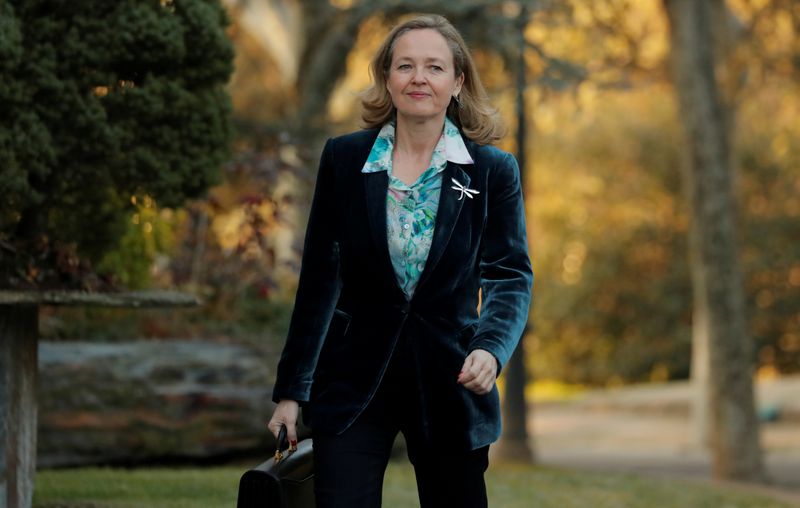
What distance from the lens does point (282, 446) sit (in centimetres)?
347

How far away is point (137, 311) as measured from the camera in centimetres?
1020

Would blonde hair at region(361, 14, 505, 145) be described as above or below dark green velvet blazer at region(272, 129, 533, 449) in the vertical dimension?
above

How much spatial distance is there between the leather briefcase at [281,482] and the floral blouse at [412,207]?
0.53 m

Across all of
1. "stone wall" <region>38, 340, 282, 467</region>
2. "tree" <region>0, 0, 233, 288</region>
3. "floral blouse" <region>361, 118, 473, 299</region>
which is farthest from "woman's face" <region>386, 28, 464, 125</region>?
"stone wall" <region>38, 340, 282, 467</region>

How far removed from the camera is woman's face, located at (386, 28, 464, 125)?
3469 mm

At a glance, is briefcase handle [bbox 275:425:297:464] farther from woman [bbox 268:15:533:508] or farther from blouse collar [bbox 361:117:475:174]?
blouse collar [bbox 361:117:475:174]

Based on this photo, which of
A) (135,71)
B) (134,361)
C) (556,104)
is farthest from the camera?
(556,104)

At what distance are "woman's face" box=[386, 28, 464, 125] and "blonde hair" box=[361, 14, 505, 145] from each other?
0.06 meters

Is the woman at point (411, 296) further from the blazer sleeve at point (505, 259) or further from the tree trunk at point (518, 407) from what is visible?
the tree trunk at point (518, 407)

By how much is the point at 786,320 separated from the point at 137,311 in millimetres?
15688

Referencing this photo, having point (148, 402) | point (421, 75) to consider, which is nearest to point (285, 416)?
point (421, 75)

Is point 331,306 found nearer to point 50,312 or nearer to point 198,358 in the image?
point 198,358

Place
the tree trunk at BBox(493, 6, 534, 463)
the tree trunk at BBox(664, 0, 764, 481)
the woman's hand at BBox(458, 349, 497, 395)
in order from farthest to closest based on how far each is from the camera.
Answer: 1. the tree trunk at BBox(664, 0, 764, 481)
2. the tree trunk at BBox(493, 6, 534, 463)
3. the woman's hand at BBox(458, 349, 497, 395)

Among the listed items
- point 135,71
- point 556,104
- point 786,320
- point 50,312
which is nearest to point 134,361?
point 50,312
